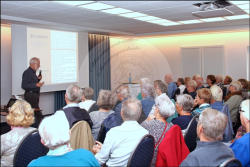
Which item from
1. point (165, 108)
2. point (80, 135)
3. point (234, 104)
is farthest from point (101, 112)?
point (234, 104)

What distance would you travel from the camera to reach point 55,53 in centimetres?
781

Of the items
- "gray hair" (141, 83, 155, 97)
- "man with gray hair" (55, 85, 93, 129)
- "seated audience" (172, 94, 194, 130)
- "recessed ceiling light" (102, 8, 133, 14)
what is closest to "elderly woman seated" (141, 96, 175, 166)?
"seated audience" (172, 94, 194, 130)

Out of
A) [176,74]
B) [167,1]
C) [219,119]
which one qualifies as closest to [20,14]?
[167,1]

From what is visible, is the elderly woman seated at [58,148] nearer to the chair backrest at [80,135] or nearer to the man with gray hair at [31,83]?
the chair backrest at [80,135]

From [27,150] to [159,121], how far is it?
1.27 m

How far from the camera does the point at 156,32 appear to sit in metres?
9.81

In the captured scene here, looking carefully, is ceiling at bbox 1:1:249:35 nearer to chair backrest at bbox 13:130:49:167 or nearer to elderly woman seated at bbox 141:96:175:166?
elderly woman seated at bbox 141:96:175:166

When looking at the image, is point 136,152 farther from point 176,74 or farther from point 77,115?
point 176,74

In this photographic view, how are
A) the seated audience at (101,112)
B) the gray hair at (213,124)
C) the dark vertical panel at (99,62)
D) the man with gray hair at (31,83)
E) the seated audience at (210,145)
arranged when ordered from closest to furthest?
the seated audience at (210,145) → the gray hair at (213,124) → the seated audience at (101,112) → the man with gray hair at (31,83) → the dark vertical panel at (99,62)

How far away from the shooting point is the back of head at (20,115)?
2502mm

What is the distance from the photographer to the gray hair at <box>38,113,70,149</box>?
1.72m

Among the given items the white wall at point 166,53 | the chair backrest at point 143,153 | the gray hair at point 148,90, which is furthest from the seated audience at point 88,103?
the white wall at point 166,53

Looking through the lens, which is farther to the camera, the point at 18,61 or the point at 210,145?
the point at 18,61

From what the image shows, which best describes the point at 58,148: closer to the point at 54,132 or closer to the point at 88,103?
the point at 54,132
